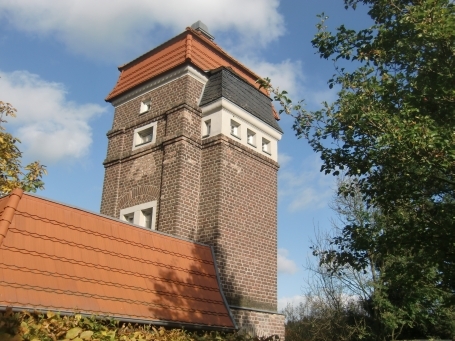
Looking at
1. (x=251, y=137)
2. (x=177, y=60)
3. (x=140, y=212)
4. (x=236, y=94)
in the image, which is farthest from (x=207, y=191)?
(x=177, y=60)

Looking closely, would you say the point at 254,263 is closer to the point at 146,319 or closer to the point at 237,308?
the point at 237,308

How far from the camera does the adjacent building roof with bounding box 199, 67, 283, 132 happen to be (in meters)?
14.7

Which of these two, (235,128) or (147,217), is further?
(235,128)

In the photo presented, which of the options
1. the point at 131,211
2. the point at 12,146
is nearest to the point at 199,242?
the point at 131,211

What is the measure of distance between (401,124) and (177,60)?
986 centimetres

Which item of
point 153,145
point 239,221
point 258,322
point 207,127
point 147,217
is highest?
point 207,127

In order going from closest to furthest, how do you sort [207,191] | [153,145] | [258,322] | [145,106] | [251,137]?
[258,322]
[207,191]
[153,145]
[251,137]
[145,106]

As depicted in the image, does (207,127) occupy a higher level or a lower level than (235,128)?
lower

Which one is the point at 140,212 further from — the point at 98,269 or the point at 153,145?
the point at 98,269

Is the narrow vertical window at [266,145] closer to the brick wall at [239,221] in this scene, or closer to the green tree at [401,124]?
the brick wall at [239,221]

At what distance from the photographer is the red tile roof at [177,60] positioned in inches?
600

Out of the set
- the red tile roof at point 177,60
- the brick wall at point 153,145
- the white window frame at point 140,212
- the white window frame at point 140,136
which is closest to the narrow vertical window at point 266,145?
the red tile roof at point 177,60

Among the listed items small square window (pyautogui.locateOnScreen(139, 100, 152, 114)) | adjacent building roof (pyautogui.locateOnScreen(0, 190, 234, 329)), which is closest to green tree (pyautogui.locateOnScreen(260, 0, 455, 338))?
adjacent building roof (pyautogui.locateOnScreen(0, 190, 234, 329))

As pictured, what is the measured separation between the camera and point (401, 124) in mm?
6836
